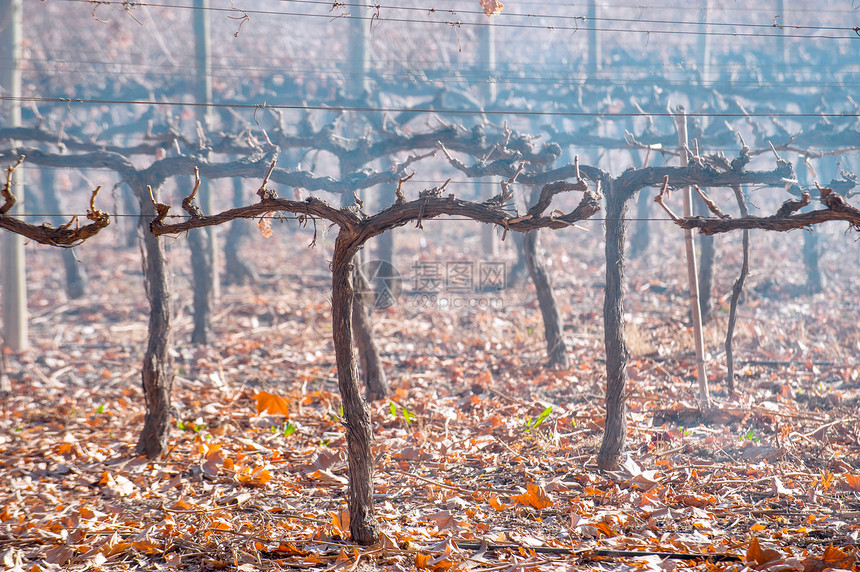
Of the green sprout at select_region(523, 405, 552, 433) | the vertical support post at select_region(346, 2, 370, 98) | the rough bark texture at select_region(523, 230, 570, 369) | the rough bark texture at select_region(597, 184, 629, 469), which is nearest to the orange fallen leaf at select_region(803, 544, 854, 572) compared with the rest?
the rough bark texture at select_region(597, 184, 629, 469)

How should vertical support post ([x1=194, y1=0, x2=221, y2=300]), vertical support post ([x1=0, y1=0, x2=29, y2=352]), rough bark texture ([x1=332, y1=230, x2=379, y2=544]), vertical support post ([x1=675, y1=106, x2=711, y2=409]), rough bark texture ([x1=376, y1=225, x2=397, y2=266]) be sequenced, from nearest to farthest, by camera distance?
rough bark texture ([x1=332, y1=230, x2=379, y2=544]), vertical support post ([x1=675, y1=106, x2=711, y2=409]), vertical support post ([x1=0, y1=0, x2=29, y2=352]), vertical support post ([x1=194, y1=0, x2=221, y2=300]), rough bark texture ([x1=376, y1=225, x2=397, y2=266])

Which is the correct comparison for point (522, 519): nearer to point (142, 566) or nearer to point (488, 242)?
point (142, 566)

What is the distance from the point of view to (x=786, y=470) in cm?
665

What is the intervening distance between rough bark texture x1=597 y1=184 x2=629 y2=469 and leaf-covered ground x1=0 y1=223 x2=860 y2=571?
28 cm

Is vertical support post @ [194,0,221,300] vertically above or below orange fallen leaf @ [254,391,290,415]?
above

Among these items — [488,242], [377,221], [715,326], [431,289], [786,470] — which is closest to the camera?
[377,221]

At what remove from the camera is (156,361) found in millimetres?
7770

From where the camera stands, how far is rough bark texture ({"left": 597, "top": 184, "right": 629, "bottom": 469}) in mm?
6961

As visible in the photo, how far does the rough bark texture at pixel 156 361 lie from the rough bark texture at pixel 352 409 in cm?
350

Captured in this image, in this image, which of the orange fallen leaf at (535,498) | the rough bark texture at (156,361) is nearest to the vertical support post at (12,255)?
the rough bark texture at (156,361)

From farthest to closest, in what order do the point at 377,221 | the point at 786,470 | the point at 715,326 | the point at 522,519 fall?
the point at 715,326, the point at 786,470, the point at 522,519, the point at 377,221

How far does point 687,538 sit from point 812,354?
7.38m

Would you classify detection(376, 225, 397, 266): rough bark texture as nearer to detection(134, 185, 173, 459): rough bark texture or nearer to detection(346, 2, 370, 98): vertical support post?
detection(346, 2, 370, 98): vertical support post

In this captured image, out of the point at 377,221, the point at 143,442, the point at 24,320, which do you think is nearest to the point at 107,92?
the point at 24,320
